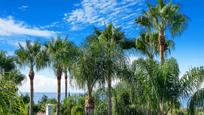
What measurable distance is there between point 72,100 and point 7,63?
10823 millimetres

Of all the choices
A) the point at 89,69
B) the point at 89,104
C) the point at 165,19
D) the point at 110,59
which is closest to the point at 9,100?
the point at 89,104

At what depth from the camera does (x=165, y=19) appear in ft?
103

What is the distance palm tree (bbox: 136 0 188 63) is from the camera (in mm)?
31219

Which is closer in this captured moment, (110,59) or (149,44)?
(110,59)

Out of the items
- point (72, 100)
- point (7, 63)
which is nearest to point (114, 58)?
point (72, 100)

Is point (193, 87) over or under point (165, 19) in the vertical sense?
under

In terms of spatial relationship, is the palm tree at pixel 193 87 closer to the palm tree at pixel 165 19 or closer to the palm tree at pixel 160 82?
the palm tree at pixel 160 82

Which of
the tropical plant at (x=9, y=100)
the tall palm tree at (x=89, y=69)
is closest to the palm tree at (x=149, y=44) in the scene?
the tall palm tree at (x=89, y=69)

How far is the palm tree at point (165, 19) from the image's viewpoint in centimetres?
3122

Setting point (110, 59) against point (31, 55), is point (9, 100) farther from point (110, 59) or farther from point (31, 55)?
point (31, 55)

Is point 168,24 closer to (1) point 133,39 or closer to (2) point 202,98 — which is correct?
(1) point 133,39

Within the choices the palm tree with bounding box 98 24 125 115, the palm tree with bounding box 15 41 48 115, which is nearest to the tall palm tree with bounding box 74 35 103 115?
the palm tree with bounding box 98 24 125 115

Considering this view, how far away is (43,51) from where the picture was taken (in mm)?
44031

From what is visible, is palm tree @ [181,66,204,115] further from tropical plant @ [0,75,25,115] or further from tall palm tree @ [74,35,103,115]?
tropical plant @ [0,75,25,115]
